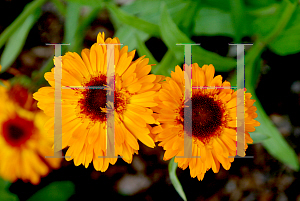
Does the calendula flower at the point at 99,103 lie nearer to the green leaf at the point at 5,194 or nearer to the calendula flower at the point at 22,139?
the calendula flower at the point at 22,139

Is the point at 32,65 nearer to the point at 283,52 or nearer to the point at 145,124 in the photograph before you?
the point at 145,124

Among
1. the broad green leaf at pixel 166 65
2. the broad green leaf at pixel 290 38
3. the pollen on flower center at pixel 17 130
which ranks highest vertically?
the broad green leaf at pixel 290 38

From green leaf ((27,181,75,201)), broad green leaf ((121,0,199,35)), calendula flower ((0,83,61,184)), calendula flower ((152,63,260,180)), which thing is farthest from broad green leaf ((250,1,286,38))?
green leaf ((27,181,75,201))

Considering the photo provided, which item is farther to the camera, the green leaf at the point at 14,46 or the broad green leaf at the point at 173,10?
the green leaf at the point at 14,46

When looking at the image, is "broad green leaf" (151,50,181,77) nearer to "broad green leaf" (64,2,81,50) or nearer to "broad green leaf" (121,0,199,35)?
"broad green leaf" (121,0,199,35)

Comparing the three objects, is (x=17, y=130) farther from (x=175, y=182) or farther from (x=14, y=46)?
(x=175, y=182)

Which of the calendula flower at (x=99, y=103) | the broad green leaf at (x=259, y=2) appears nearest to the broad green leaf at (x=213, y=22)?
the broad green leaf at (x=259, y=2)

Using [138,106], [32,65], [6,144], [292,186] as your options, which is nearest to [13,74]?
[32,65]
